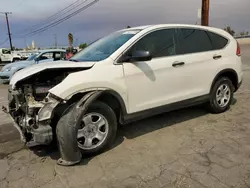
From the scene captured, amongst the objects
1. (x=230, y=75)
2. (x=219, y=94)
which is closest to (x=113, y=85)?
(x=219, y=94)

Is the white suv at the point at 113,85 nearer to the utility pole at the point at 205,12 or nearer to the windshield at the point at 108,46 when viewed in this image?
the windshield at the point at 108,46

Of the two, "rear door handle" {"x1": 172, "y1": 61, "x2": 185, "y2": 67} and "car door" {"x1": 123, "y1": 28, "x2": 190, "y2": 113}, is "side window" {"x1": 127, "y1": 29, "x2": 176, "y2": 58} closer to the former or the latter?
"car door" {"x1": 123, "y1": 28, "x2": 190, "y2": 113}

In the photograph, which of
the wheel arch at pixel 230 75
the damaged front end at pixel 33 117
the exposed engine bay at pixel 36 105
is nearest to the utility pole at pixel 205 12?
the wheel arch at pixel 230 75

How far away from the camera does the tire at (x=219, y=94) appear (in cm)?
488

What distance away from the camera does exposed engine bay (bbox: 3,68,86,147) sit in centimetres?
310

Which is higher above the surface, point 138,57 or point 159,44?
point 159,44

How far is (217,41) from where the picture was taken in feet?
16.0

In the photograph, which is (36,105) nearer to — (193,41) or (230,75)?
(193,41)

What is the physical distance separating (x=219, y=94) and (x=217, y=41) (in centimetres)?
109

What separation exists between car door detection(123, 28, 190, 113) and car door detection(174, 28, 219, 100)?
152mm

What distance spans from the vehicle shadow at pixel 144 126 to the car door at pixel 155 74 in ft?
1.97

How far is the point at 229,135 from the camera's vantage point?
4047 millimetres

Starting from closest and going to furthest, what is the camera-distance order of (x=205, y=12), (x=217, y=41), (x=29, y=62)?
1. (x=217, y=41)
2. (x=205, y=12)
3. (x=29, y=62)

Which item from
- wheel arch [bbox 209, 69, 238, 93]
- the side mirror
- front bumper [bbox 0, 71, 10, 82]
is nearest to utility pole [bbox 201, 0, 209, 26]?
wheel arch [bbox 209, 69, 238, 93]
